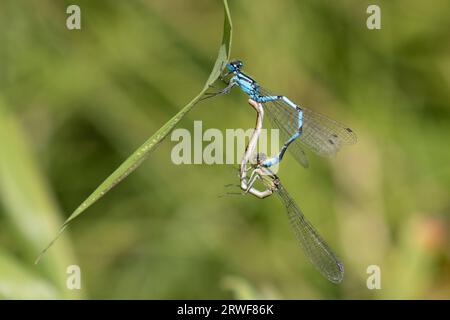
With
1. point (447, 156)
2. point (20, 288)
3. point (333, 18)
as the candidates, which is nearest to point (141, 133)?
point (333, 18)

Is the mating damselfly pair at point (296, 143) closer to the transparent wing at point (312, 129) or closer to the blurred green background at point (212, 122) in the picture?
the transparent wing at point (312, 129)

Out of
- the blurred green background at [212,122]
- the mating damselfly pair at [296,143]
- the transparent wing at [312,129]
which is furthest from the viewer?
the blurred green background at [212,122]

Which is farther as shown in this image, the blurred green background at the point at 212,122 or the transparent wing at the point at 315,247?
the blurred green background at the point at 212,122

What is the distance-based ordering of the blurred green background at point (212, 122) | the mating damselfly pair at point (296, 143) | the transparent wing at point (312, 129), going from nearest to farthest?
the mating damselfly pair at point (296, 143) → the transparent wing at point (312, 129) → the blurred green background at point (212, 122)

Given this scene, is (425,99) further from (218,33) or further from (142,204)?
(142,204)

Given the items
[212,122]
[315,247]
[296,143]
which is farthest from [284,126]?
[212,122]

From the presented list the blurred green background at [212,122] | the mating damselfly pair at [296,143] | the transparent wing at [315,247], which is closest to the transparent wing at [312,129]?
the mating damselfly pair at [296,143]

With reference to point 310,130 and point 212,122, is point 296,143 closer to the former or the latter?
point 310,130
